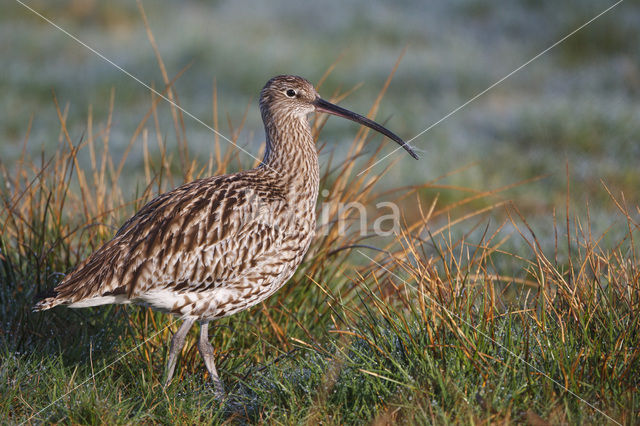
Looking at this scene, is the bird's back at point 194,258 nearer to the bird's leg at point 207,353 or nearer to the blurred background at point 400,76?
the bird's leg at point 207,353

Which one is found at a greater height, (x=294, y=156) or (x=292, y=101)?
(x=292, y=101)

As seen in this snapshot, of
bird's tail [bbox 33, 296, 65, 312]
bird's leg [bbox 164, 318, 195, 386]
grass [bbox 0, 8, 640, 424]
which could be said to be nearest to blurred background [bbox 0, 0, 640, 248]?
grass [bbox 0, 8, 640, 424]

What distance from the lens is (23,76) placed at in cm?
1510

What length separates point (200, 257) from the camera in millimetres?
4547

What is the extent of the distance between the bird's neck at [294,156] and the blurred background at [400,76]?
1397 millimetres

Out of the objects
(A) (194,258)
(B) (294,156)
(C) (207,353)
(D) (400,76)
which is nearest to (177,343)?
(C) (207,353)

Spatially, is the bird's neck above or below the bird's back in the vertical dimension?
above

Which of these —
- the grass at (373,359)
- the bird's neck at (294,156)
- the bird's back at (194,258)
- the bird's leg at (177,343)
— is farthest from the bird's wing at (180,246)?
the grass at (373,359)

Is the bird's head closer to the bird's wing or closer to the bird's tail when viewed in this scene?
the bird's wing

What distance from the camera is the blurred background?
11203mm

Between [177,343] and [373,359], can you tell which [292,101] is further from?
[373,359]

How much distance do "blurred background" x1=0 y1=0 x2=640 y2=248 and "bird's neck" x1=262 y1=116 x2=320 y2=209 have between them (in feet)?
4.58

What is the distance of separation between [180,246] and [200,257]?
0.14 meters

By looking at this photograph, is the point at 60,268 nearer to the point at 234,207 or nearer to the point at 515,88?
the point at 234,207
